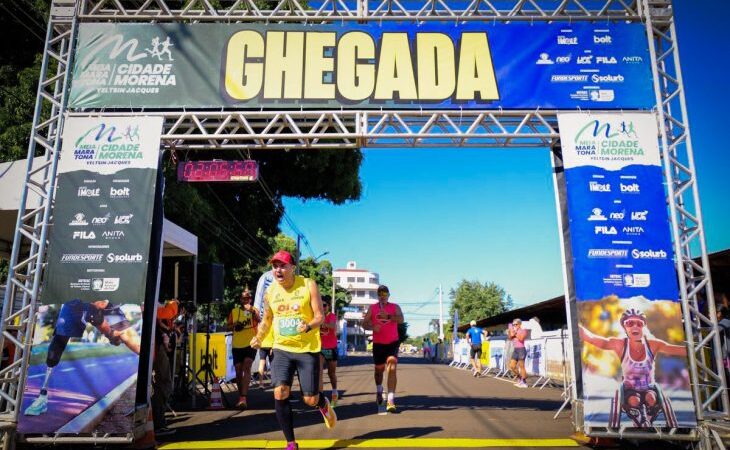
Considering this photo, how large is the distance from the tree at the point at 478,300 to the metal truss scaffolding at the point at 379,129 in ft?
228

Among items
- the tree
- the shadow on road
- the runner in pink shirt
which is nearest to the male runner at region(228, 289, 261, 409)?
the shadow on road

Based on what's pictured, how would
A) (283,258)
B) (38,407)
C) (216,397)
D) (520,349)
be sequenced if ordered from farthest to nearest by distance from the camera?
(520,349), (216,397), (38,407), (283,258)

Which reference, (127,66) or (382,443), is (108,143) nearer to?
(127,66)

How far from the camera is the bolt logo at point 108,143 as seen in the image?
670cm

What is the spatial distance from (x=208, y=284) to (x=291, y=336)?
5.37 metres

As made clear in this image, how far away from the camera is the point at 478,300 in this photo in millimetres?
76438

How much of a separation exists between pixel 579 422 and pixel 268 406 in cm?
532

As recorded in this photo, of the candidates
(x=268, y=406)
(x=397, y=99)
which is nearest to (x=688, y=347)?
(x=397, y=99)

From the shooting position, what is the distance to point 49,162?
6.78 metres

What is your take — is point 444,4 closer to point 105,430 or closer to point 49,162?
point 49,162

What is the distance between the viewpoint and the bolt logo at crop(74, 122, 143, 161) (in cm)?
670

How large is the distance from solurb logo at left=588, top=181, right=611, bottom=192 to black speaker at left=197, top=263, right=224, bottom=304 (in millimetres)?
7051

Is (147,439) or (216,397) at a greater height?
(216,397)

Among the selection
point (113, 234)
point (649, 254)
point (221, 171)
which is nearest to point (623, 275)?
point (649, 254)
